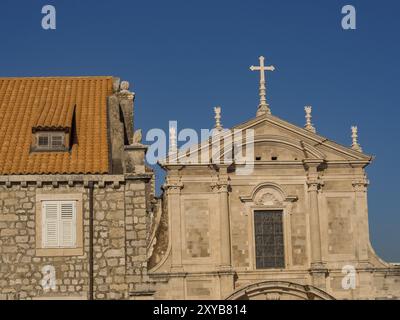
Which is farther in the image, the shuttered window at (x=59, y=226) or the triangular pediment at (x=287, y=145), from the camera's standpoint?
the triangular pediment at (x=287, y=145)

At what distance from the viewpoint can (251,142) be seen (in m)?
38.8

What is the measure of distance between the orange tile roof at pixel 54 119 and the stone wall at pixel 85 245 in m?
0.65

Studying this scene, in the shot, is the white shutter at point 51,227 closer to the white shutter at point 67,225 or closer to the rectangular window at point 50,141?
the white shutter at point 67,225

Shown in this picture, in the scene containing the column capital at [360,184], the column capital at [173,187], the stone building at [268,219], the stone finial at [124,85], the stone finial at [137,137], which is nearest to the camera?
the stone finial at [137,137]

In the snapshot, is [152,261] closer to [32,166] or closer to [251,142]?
[251,142]

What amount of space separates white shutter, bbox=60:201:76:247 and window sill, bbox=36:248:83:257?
17 cm

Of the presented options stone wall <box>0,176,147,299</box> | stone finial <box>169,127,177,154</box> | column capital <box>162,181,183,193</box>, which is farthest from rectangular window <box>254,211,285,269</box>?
stone wall <box>0,176,147,299</box>

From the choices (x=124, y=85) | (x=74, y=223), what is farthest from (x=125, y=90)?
(x=74, y=223)

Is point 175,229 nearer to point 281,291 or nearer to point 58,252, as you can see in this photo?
point 281,291

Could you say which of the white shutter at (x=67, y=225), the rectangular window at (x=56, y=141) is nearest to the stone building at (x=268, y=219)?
the rectangular window at (x=56, y=141)

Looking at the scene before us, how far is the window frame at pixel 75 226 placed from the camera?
80.4 ft

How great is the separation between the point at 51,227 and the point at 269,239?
1528 cm

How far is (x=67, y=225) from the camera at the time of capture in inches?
969
